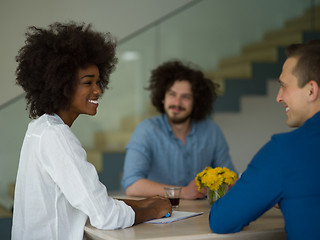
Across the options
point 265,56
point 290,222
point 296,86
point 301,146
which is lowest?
point 290,222

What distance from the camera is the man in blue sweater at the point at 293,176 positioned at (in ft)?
4.82

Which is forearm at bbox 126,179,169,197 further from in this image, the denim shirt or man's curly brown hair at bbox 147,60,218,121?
man's curly brown hair at bbox 147,60,218,121

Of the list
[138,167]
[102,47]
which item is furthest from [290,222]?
[138,167]

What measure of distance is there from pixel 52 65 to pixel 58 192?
0.48 meters

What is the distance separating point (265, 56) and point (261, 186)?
373 centimetres

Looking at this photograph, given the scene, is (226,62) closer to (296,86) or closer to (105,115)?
(105,115)

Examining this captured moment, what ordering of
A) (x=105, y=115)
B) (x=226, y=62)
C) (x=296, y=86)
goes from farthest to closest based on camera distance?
(x=226, y=62), (x=105, y=115), (x=296, y=86)

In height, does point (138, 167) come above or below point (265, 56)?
below

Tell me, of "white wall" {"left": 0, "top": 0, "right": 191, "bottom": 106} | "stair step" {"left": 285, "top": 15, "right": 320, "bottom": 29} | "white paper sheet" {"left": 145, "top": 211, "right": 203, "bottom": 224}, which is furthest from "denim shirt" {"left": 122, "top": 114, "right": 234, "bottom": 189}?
"white wall" {"left": 0, "top": 0, "right": 191, "bottom": 106}

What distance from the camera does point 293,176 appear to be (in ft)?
4.83

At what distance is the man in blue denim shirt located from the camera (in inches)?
119

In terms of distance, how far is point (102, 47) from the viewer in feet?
6.82

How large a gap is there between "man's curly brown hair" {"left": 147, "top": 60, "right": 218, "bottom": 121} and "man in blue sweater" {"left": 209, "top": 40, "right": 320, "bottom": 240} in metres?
1.74

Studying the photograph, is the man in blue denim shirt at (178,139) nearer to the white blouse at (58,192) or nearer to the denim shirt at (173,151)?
the denim shirt at (173,151)
